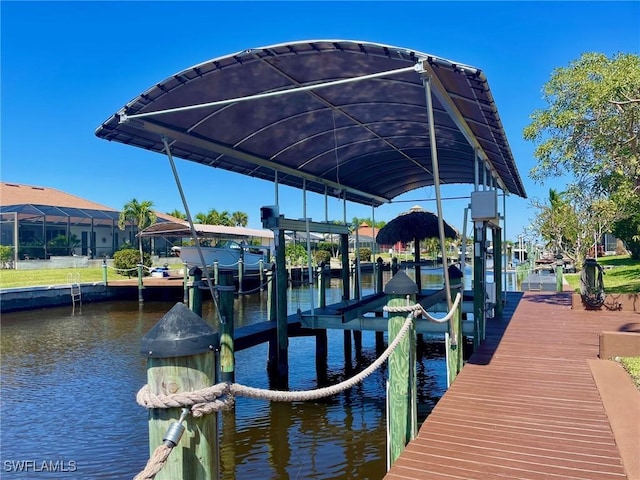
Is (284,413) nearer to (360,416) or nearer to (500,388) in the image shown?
(360,416)

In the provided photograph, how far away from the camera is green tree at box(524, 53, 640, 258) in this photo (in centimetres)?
1108

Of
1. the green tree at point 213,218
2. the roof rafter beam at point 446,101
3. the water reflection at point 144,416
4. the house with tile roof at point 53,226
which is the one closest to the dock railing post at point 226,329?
the water reflection at point 144,416

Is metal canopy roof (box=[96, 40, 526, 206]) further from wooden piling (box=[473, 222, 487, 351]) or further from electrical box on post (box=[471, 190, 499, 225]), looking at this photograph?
wooden piling (box=[473, 222, 487, 351])

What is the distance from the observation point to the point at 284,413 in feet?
28.6

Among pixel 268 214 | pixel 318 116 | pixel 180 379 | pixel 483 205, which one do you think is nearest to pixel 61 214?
pixel 268 214

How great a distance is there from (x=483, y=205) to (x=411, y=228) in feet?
27.1

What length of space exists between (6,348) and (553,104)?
16443 mm

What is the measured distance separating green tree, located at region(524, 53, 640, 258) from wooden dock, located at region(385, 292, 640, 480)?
5796mm

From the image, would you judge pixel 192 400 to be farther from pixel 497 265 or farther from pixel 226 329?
pixel 497 265

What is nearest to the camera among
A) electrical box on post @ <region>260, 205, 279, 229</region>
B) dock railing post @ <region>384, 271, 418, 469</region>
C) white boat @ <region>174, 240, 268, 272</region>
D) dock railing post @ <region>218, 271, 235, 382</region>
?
dock railing post @ <region>384, 271, 418, 469</region>

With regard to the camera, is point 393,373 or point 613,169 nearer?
point 393,373

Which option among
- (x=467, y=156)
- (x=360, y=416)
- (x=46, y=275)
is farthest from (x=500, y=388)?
(x=46, y=275)

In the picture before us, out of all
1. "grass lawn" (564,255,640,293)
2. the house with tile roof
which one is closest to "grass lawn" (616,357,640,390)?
"grass lawn" (564,255,640,293)

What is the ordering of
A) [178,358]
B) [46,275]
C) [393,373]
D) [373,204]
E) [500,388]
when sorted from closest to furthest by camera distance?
[178,358], [393,373], [500,388], [373,204], [46,275]
